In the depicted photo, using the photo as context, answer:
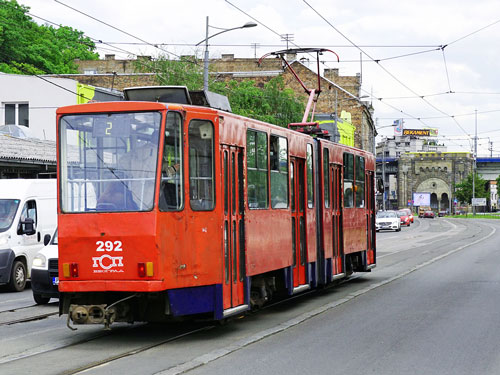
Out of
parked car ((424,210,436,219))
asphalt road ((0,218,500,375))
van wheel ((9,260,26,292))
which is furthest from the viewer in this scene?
parked car ((424,210,436,219))

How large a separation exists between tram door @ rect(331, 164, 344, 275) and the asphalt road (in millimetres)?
827

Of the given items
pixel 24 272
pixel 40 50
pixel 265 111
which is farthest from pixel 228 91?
pixel 24 272

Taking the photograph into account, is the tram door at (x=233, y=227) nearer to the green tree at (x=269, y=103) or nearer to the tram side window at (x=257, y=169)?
the tram side window at (x=257, y=169)

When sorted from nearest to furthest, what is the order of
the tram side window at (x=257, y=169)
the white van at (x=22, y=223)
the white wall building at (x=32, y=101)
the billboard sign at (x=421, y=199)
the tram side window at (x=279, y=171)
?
1. the tram side window at (x=257, y=169)
2. the tram side window at (x=279, y=171)
3. the white van at (x=22, y=223)
4. the white wall building at (x=32, y=101)
5. the billboard sign at (x=421, y=199)

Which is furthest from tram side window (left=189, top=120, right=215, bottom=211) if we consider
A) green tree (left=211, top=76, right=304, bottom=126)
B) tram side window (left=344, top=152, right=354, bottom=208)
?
green tree (left=211, top=76, right=304, bottom=126)

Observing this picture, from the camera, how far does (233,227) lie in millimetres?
11164

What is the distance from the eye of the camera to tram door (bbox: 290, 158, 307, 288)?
548 inches

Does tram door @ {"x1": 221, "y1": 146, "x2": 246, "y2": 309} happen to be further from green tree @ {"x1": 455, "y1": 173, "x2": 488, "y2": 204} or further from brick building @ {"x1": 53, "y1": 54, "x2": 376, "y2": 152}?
green tree @ {"x1": 455, "y1": 173, "x2": 488, "y2": 204}

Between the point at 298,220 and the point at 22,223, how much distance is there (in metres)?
7.08

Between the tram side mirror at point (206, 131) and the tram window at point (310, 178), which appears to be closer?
the tram side mirror at point (206, 131)

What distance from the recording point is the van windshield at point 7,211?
18906 mm

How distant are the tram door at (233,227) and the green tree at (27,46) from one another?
153 feet

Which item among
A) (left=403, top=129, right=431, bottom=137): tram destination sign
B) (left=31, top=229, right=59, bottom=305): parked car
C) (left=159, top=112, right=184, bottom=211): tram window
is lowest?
(left=31, top=229, right=59, bottom=305): parked car

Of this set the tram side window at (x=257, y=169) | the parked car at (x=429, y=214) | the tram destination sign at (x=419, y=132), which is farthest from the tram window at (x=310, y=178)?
the tram destination sign at (x=419, y=132)
